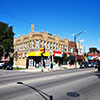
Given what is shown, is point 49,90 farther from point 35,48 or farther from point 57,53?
point 57,53

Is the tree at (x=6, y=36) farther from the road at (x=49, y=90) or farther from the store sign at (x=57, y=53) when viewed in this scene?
the road at (x=49, y=90)

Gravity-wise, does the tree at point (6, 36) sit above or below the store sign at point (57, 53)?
above

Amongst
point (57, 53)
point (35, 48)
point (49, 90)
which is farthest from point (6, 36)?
point (49, 90)

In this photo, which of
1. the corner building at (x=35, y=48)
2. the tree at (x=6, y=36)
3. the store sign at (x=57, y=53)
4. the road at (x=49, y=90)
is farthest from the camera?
the store sign at (x=57, y=53)

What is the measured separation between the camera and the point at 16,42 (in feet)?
121

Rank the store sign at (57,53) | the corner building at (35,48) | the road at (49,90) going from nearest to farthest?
the road at (49,90) < the corner building at (35,48) < the store sign at (57,53)

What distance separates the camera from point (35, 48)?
29.2 meters

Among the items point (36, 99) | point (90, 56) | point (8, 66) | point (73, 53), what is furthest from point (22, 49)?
point (90, 56)

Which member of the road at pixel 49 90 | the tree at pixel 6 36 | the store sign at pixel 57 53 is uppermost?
the tree at pixel 6 36

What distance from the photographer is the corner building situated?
29469 mm

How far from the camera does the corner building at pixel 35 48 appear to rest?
29469 mm

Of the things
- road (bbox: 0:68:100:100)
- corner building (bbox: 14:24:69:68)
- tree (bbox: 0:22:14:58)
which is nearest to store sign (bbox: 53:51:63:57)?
corner building (bbox: 14:24:69:68)

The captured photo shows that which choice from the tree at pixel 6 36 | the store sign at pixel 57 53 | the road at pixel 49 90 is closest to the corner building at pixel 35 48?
the store sign at pixel 57 53

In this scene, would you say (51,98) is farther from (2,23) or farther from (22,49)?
(2,23)
